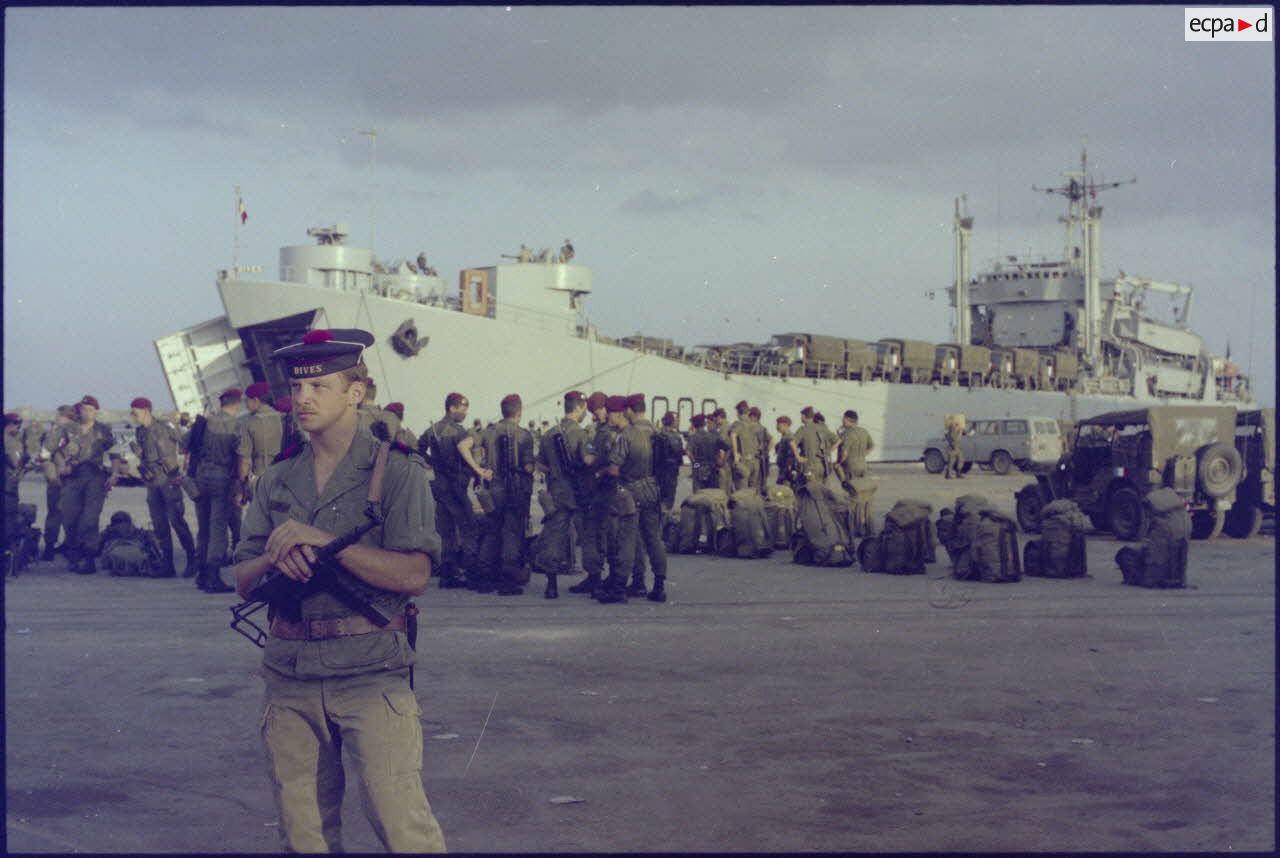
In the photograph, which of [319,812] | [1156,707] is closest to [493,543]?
[1156,707]

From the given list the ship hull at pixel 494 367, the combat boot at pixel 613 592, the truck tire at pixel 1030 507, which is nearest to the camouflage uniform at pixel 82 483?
the combat boot at pixel 613 592

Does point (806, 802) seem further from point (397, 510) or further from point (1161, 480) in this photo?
point (1161, 480)

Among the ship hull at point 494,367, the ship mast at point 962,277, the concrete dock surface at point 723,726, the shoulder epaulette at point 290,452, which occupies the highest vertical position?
the ship mast at point 962,277

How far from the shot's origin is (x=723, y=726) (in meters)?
5.90

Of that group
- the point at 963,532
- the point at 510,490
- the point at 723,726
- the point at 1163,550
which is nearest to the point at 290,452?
the point at 723,726

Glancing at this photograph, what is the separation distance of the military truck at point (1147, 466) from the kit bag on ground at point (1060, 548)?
3656 millimetres

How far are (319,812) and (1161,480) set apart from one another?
1339cm

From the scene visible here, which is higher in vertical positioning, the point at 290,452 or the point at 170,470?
the point at 290,452

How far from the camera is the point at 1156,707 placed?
630 centimetres

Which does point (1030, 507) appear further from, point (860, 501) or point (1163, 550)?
point (1163, 550)

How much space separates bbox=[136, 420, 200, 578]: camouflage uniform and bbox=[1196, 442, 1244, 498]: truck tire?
36.2 ft

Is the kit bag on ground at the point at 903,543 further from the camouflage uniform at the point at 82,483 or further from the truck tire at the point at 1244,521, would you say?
the camouflage uniform at the point at 82,483

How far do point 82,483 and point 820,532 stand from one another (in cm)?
721

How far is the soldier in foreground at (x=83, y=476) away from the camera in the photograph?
39.7 ft
